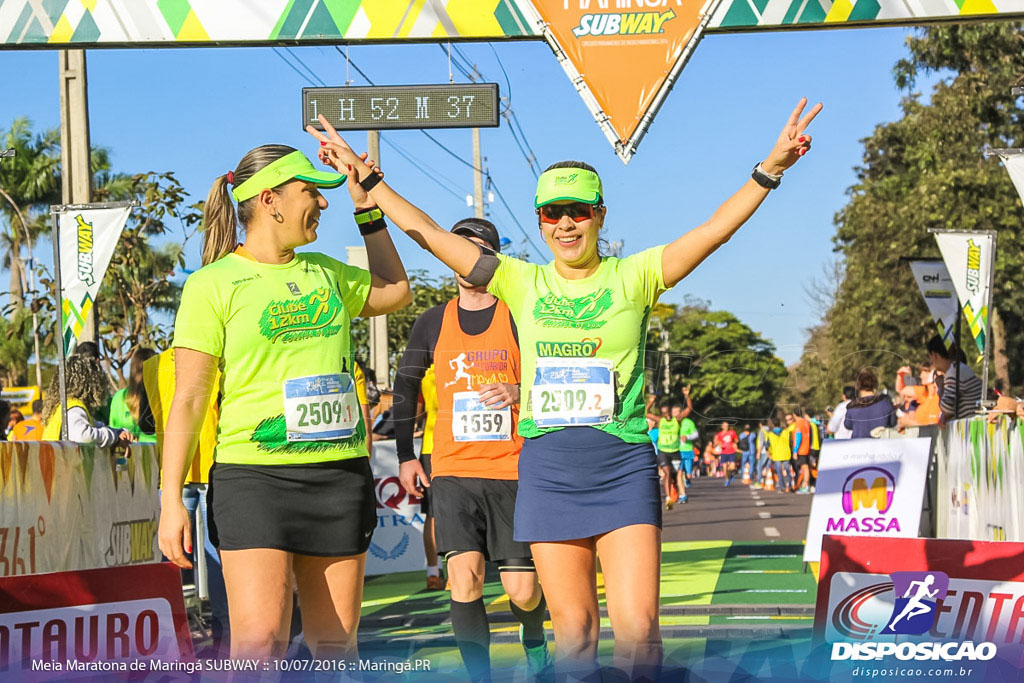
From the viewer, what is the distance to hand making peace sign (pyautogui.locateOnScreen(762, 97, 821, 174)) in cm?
468

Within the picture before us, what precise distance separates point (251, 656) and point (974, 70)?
22.4m

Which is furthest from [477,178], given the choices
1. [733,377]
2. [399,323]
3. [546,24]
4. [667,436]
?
[667,436]

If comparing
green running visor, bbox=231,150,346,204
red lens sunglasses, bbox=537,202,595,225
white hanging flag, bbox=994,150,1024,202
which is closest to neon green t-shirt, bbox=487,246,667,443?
red lens sunglasses, bbox=537,202,595,225

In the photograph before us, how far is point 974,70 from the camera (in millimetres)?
24141

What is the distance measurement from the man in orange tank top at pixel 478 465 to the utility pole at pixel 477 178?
36 centimetres

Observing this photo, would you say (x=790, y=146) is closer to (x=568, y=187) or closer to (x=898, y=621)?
(x=568, y=187)

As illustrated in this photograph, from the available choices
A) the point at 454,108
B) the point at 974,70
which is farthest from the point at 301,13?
the point at 974,70

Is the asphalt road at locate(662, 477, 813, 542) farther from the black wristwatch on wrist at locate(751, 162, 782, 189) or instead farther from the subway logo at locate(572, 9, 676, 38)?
the black wristwatch on wrist at locate(751, 162, 782, 189)

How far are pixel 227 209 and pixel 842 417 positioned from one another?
10116mm

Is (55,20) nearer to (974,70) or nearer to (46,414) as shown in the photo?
(46,414)

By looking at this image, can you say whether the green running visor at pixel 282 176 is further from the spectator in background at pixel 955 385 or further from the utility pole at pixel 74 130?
the spectator in background at pixel 955 385

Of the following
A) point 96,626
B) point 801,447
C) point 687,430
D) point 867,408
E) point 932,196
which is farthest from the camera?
point 932,196

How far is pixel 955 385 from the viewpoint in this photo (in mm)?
11109

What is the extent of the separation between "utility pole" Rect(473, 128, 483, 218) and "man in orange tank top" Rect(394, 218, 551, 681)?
0.36 m
